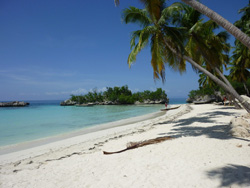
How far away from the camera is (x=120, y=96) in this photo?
239 ft

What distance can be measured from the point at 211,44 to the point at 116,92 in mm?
67296

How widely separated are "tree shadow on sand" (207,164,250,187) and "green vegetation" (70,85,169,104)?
6675 cm

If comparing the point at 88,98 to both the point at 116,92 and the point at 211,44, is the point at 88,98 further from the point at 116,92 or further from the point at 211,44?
the point at 211,44

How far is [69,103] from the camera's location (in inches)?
3418

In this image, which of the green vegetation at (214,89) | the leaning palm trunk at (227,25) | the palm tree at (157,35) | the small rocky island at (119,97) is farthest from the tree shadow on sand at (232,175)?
the small rocky island at (119,97)


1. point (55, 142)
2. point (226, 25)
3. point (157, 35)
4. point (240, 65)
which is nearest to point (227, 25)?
point (226, 25)

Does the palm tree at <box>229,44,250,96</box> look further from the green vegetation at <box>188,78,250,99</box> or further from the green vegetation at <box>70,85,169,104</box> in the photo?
the green vegetation at <box>70,85,169,104</box>

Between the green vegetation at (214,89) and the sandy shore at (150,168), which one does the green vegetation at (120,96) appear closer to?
the green vegetation at (214,89)

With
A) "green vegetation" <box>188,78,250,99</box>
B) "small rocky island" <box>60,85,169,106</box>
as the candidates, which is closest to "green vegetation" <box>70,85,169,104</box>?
"small rocky island" <box>60,85,169,106</box>

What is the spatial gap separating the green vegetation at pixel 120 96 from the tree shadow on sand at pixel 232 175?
219ft

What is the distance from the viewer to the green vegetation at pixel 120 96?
2749 inches

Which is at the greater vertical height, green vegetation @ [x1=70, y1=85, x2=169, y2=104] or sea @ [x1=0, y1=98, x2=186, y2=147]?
green vegetation @ [x1=70, y1=85, x2=169, y2=104]

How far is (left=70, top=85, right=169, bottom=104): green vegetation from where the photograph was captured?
6981 centimetres

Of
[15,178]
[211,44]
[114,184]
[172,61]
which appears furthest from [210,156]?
[211,44]
